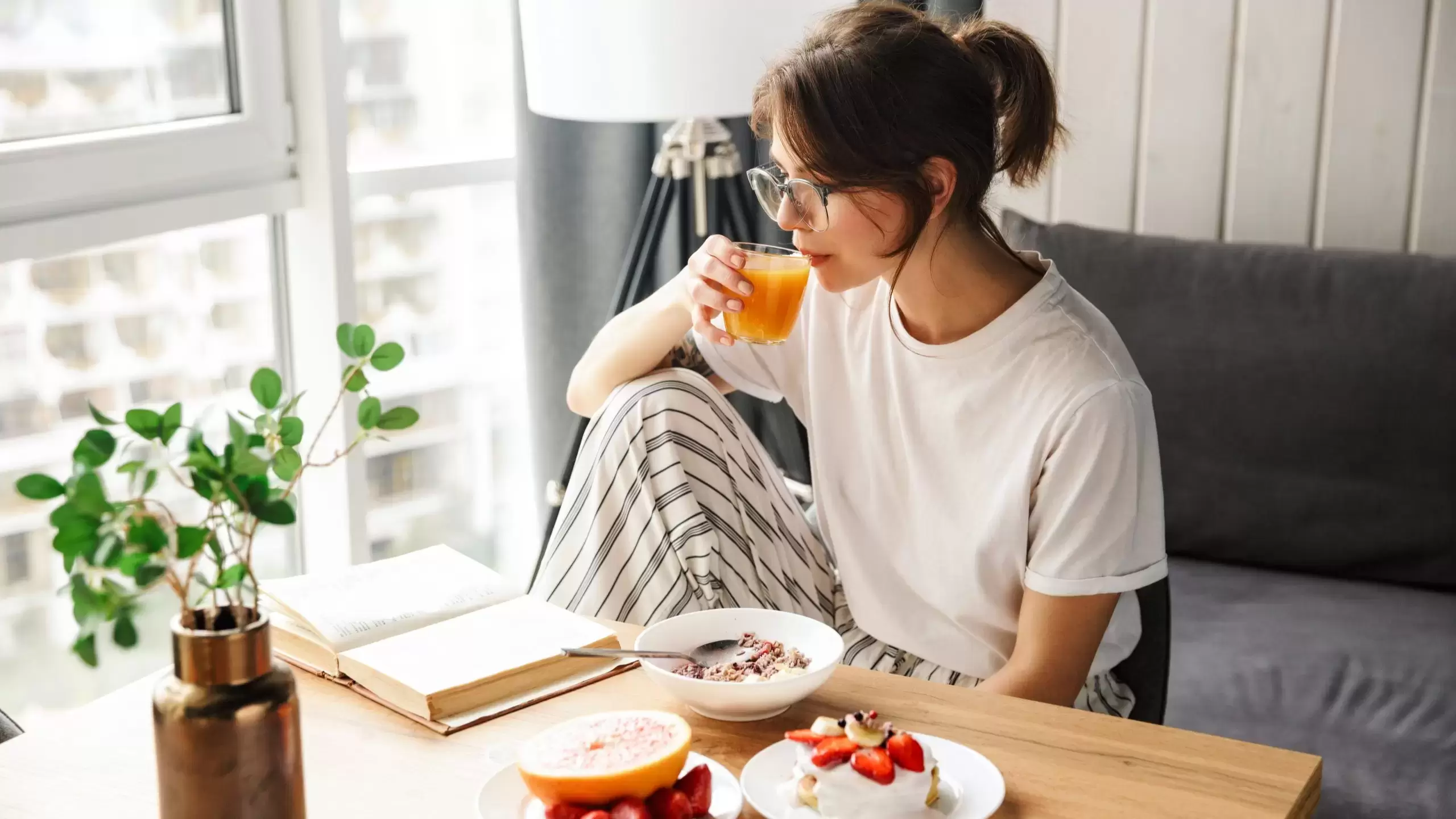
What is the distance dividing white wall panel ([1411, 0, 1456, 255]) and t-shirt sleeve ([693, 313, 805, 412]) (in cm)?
124

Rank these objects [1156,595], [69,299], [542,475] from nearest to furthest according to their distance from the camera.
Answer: [1156,595] < [69,299] < [542,475]

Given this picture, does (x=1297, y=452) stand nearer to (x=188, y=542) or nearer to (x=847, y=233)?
(x=847, y=233)

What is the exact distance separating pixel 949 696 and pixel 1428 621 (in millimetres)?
1132

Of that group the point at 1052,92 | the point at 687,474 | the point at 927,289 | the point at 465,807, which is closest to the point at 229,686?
the point at 465,807

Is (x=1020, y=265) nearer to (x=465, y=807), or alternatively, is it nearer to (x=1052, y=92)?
(x=1052, y=92)

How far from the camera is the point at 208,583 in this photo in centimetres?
90

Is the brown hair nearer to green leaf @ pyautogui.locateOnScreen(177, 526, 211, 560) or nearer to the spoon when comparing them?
the spoon

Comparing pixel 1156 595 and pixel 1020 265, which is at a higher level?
pixel 1020 265

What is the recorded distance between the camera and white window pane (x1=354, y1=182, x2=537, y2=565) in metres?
2.83

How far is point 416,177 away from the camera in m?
2.69

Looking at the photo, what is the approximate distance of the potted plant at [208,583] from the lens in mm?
823

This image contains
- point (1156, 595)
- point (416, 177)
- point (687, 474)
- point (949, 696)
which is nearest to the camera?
point (949, 696)

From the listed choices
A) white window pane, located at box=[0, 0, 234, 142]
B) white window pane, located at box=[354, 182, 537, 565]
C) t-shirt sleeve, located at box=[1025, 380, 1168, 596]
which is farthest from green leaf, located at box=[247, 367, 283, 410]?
white window pane, located at box=[354, 182, 537, 565]

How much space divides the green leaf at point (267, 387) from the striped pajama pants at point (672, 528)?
78 cm
